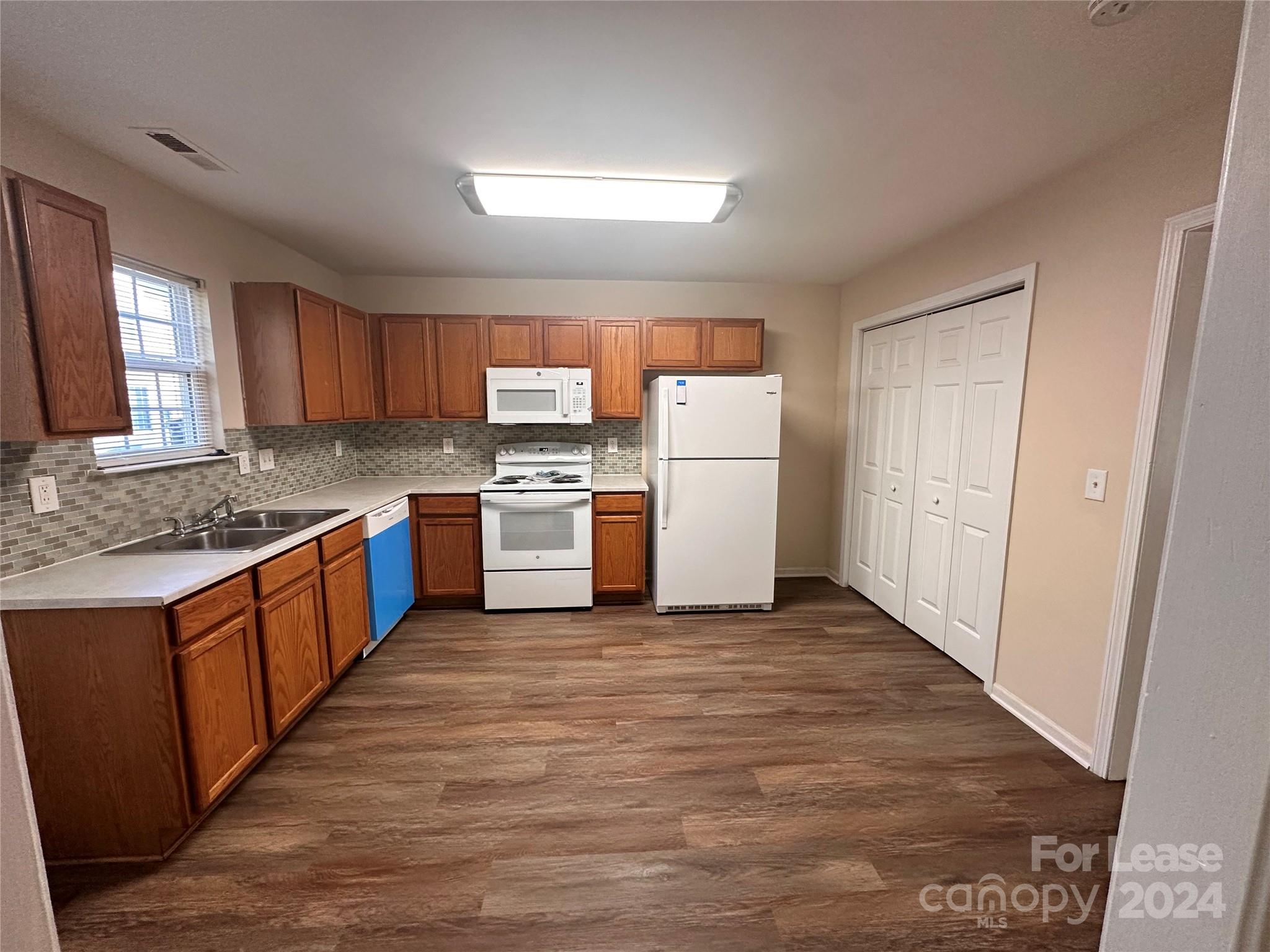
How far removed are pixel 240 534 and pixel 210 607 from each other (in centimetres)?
83

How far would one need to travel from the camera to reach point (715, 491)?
3.37 meters

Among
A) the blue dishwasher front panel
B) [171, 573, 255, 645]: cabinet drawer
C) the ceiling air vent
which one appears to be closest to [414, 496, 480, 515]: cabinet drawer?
the blue dishwasher front panel

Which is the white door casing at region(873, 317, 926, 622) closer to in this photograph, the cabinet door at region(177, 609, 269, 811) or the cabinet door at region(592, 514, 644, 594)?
the cabinet door at region(592, 514, 644, 594)

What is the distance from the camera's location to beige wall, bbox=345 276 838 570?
375cm

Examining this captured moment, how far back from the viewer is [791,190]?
220 cm

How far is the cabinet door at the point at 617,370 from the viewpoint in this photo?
3615mm

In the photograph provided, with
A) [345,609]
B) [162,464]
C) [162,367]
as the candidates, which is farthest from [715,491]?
[162,367]

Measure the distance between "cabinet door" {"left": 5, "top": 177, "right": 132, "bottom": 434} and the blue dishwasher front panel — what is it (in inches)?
54.4

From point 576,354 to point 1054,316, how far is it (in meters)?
2.73

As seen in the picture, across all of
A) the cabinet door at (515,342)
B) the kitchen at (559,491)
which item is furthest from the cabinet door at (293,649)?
the cabinet door at (515,342)

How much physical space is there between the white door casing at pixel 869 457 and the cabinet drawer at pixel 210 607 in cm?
365

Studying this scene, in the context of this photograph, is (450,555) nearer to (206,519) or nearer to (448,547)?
(448,547)

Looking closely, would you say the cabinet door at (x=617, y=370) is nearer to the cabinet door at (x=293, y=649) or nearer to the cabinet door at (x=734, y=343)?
the cabinet door at (x=734, y=343)

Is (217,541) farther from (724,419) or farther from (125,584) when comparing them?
(724,419)
